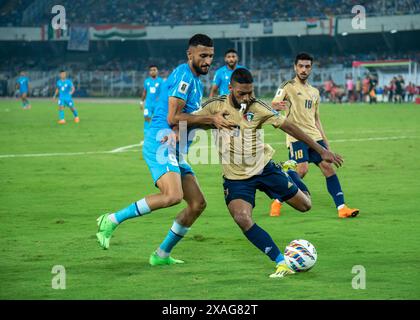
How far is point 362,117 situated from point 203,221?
28798 mm

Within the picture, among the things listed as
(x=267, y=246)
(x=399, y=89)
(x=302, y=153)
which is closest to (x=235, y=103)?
(x=267, y=246)

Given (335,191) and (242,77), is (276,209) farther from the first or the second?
(242,77)

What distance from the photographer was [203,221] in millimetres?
12750

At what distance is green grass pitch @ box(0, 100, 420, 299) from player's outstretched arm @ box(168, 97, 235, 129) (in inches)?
60.1

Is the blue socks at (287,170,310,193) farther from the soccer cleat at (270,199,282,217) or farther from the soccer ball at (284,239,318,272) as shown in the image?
the soccer ball at (284,239,318,272)

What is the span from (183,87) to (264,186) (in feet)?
4.56

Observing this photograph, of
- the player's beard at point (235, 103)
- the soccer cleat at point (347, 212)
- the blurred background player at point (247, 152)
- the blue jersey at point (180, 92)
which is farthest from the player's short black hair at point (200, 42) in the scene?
the soccer cleat at point (347, 212)

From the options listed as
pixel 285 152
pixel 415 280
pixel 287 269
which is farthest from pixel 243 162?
pixel 285 152

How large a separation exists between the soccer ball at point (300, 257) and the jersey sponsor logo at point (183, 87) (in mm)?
2018

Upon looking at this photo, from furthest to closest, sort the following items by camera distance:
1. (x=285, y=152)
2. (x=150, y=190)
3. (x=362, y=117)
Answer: (x=362, y=117), (x=285, y=152), (x=150, y=190)

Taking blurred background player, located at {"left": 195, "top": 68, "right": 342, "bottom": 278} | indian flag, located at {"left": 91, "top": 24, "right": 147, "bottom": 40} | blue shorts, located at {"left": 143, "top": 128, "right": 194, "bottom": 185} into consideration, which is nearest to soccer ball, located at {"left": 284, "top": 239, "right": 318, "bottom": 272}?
blurred background player, located at {"left": 195, "top": 68, "right": 342, "bottom": 278}

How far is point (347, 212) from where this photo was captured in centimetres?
1288

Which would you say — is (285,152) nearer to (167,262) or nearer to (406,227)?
(406,227)

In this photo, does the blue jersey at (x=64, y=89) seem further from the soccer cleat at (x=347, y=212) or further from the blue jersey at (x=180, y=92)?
the blue jersey at (x=180, y=92)
